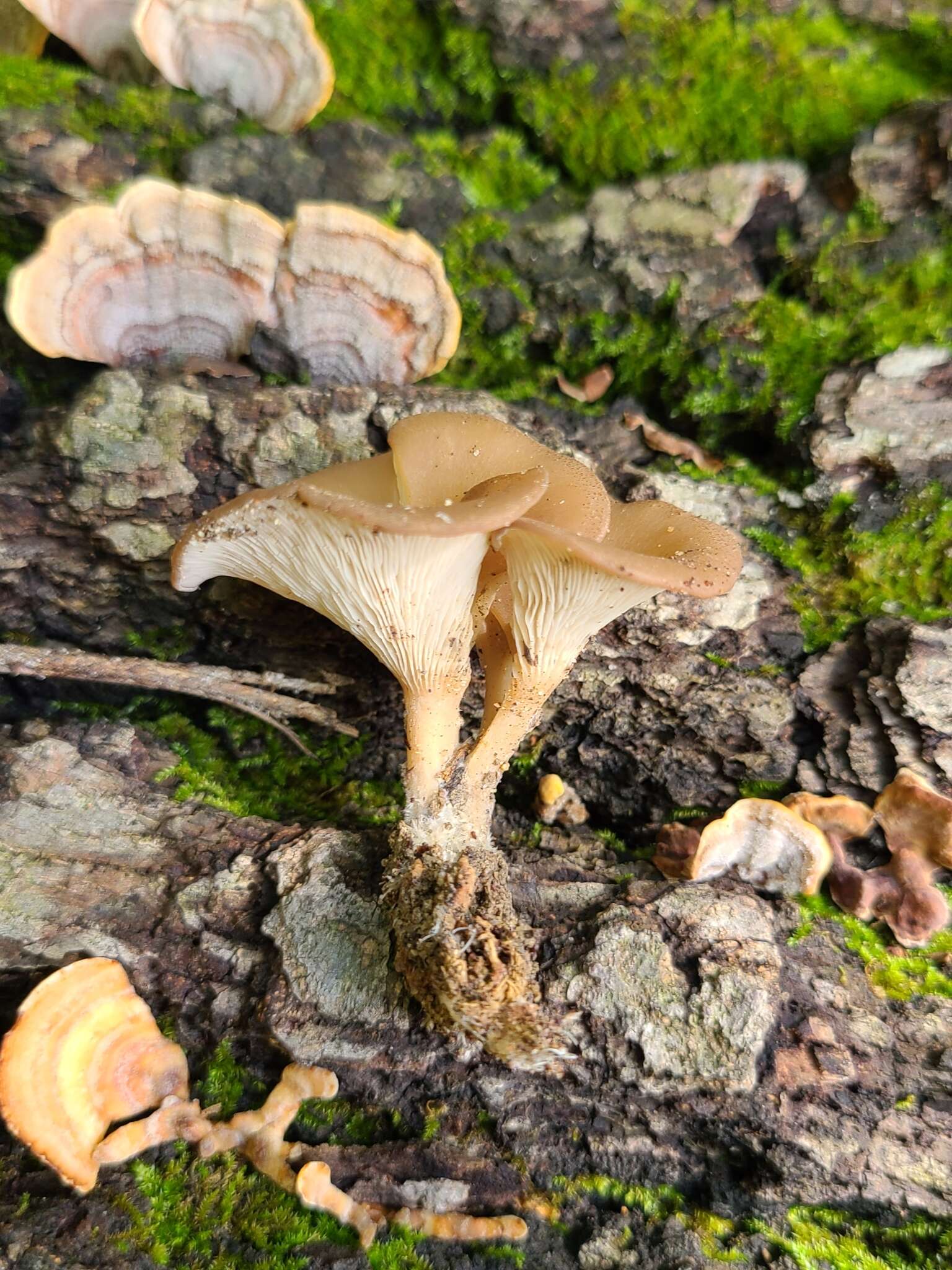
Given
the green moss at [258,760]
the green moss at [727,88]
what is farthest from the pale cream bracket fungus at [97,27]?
the green moss at [258,760]

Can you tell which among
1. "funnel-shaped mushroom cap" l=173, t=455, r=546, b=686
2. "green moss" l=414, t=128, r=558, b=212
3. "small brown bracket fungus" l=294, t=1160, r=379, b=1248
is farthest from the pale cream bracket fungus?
"small brown bracket fungus" l=294, t=1160, r=379, b=1248

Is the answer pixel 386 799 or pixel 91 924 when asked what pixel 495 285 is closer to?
pixel 386 799

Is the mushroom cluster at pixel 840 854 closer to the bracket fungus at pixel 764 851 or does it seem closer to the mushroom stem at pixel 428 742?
the bracket fungus at pixel 764 851

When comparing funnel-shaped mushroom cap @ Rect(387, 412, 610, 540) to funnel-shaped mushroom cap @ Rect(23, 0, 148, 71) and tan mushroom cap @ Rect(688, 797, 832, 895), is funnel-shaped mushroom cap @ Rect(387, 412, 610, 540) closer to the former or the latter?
tan mushroom cap @ Rect(688, 797, 832, 895)

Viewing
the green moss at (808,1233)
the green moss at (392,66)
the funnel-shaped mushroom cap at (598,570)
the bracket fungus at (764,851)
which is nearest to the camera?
the funnel-shaped mushroom cap at (598,570)

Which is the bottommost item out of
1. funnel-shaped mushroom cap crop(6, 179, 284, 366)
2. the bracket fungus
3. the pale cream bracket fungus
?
the bracket fungus

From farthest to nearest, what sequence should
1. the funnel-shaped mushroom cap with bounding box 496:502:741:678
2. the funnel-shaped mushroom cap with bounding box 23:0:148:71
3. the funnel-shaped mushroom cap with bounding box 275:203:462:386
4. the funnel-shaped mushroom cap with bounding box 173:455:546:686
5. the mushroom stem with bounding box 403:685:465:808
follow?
the funnel-shaped mushroom cap with bounding box 23:0:148:71
the funnel-shaped mushroom cap with bounding box 275:203:462:386
the mushroom stem with bounding box 403:685:465:808
the funnel-shaped mushroom cap with bounding box 496:502:741:678
the funnel-shaped mushroom cap with bounding box 173:455:546:686

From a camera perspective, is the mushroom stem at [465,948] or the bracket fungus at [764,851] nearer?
the mushroom stem at [465,948]

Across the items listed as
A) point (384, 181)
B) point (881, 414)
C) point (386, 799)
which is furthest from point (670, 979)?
point (384, 181)
